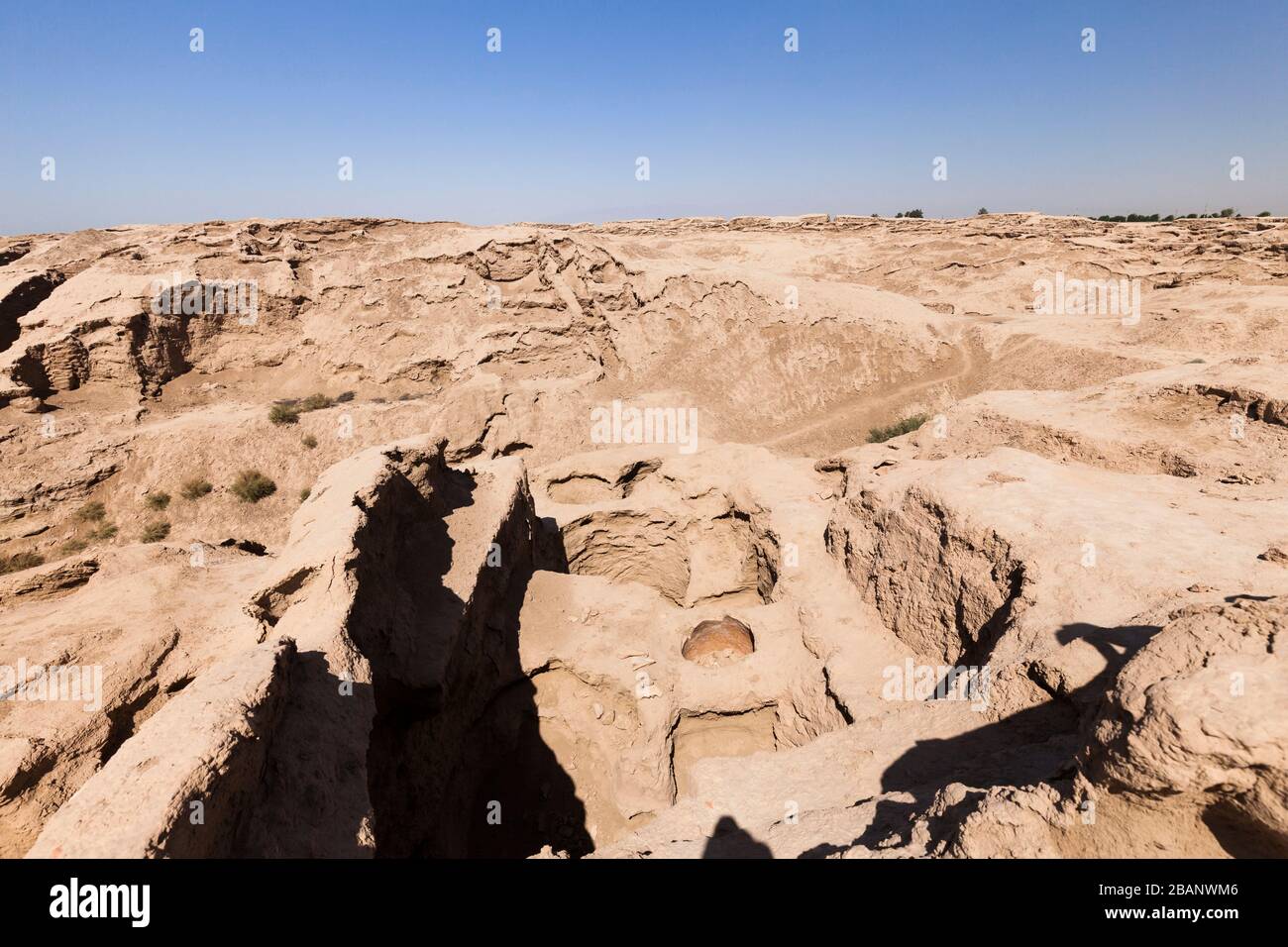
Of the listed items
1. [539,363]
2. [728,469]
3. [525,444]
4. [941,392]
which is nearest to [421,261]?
[539,363]

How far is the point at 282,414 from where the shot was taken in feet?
61.1

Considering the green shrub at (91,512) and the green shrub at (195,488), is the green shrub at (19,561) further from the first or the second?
the green shrub at (195,488)

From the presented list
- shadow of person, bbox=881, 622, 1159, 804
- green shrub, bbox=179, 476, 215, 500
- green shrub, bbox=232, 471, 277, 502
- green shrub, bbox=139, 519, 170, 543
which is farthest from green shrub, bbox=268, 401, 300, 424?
shadow of person, bbox=881, 622, 1159, 804

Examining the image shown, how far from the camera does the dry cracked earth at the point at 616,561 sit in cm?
416

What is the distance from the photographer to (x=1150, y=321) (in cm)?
1880

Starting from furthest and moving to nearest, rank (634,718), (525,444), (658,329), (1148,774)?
(658,329)
(525,444)
(634,718)
(1148,774)

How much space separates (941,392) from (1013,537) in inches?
521

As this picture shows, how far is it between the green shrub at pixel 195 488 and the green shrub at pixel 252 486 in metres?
0.65

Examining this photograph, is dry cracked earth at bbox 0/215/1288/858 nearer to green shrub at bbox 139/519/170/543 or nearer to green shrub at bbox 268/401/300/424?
green shrub at bbox 139/519/170/543

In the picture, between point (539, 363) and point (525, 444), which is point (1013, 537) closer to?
point (525, 444)

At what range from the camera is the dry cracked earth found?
4164 millimetres

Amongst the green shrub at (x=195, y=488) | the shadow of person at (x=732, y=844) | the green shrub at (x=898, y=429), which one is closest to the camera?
the shadow of person at (x=732, y=844)

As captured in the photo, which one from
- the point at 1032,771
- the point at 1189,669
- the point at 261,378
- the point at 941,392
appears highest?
the point at 261,378

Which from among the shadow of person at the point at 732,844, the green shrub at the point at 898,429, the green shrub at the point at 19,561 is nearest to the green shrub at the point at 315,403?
the green shrub at the point at 19,561
